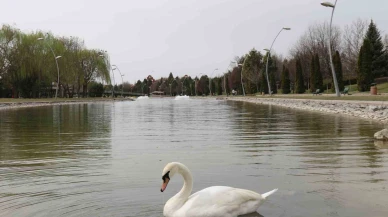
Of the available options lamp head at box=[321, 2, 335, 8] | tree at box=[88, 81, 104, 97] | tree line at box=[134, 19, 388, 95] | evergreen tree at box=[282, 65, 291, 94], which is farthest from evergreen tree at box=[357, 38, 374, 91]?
tree at box=[88, 81, 104, 97]

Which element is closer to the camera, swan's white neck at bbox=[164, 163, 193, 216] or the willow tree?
swan's white neck at bbox=[164, 163, 193, 216]

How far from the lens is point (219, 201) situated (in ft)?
17.5

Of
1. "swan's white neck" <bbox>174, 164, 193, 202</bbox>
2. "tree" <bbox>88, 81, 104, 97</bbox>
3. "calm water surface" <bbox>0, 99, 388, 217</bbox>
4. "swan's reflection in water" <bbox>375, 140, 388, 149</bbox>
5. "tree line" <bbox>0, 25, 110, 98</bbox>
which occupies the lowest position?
"calm water surface" <bbox>0, 99, 388, 217</bbox>

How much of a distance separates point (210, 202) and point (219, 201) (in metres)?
0.11

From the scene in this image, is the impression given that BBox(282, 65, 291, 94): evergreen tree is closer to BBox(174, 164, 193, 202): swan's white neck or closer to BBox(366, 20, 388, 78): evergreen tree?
BBox(366, 20, 388, 78): evergreen tree

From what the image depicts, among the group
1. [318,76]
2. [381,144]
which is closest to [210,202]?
[381,144]

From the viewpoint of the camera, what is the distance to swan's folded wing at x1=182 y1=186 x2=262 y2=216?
5261 mm

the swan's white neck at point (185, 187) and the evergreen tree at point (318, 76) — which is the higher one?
the evergreen tree at point (318, 76)

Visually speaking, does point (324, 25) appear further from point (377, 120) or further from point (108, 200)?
point (108, 200)

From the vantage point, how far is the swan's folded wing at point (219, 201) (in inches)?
207

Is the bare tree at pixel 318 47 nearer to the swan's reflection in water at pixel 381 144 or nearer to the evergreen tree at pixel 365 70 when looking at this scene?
the evergreen tree at pixel 365 70

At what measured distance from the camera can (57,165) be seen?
9.21 metres

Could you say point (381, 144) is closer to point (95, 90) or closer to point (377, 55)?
point (377, 55)

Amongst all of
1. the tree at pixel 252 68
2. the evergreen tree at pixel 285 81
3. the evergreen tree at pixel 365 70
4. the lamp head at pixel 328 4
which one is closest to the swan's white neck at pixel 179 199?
the lamp head at pixel 328 4
